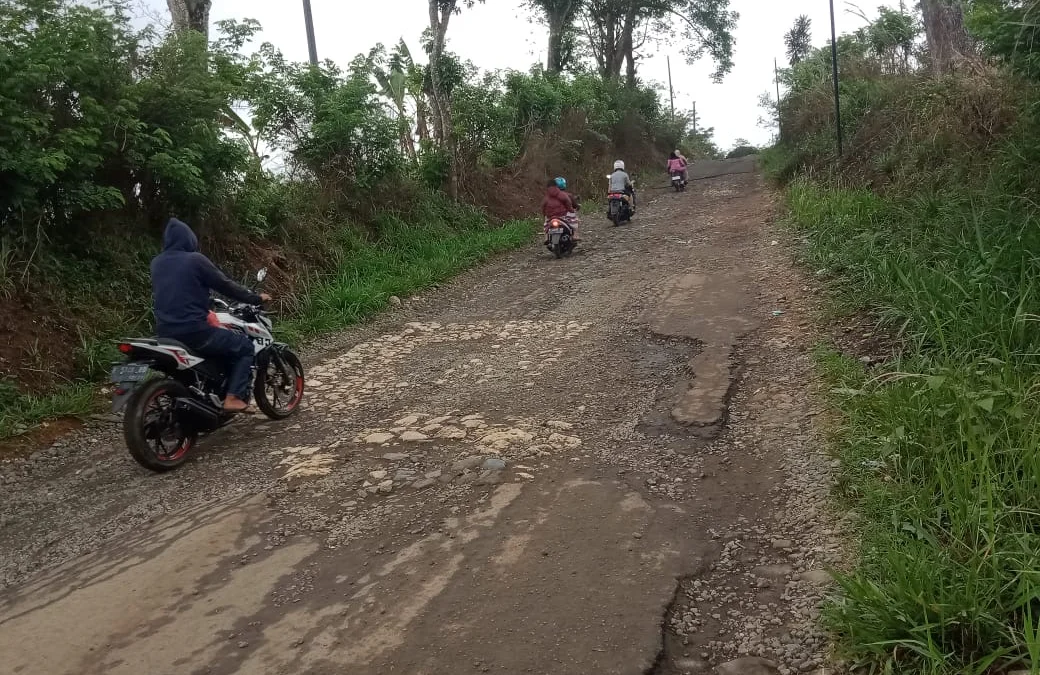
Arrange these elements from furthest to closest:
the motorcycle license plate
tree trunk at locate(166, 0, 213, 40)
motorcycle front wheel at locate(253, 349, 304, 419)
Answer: tree trunk at locate(166, 0, 213, 40) → motorcycle front wheel at locate(253, 349, 304, 419) → the motorcycle license plate

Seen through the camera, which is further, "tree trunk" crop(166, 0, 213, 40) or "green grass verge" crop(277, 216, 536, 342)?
"tree trunk" crop(166, 0, 213, 40)

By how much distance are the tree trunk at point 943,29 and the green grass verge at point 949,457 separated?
6.72m

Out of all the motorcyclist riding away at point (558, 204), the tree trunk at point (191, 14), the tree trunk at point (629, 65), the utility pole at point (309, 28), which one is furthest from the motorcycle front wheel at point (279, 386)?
the tree trunk at point (629, 65)

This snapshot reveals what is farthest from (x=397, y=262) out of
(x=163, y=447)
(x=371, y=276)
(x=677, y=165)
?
(x=677, y=165)

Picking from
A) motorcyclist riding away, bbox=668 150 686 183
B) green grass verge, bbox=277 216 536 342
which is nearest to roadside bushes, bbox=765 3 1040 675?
green grass verge, bbox=277 216 536 342

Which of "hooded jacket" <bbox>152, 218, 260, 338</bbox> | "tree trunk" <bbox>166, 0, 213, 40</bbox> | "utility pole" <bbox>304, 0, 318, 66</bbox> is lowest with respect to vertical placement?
"hooded jacket" <bbox>152, 218, 260, 338</bbox>

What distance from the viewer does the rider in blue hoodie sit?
16.0ft

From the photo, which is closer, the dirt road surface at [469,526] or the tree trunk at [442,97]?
the dirt road surface at [469,526]

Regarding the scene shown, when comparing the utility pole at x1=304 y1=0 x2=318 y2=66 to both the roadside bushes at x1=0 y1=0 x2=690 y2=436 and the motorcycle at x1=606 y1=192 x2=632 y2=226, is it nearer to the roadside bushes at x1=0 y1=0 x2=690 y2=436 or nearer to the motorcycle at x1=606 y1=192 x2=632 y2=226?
the roadside bushes at x1=0 y1=0 x2=690 y2=436

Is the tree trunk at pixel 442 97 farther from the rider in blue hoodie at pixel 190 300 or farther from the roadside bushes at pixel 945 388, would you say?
the rider in blue hoodie at pixel 190 300

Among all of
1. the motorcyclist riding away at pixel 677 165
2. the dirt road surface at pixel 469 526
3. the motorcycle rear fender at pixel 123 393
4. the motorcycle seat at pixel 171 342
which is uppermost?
the motorcyclist riding away at pixel 677 165

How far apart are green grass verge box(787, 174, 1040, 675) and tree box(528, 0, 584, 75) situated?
17.1 metres

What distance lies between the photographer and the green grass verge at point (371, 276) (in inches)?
222

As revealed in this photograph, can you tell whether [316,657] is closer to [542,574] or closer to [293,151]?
[542,574]
